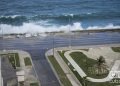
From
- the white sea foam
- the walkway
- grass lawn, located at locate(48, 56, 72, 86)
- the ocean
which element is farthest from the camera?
the ocean

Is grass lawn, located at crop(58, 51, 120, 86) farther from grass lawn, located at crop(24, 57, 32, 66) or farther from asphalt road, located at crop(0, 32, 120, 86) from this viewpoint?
grass lawn, located at crop(24, 57, 32, 66)

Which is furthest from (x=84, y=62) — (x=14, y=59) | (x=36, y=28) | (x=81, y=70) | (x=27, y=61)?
(x=36, y=28)

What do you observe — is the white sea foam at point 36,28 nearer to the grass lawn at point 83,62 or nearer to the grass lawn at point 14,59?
the grass lawn at point 14,59

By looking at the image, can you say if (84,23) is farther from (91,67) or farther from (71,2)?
(91,67)

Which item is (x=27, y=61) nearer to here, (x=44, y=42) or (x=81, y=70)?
(x=81, y=70)

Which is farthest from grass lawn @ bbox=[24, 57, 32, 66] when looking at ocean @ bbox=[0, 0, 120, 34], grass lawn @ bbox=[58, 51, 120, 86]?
ocean @ bbox=[0, 0, 120, 34]

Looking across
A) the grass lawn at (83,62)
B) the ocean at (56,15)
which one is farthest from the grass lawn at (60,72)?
the ocean at (56,15)
